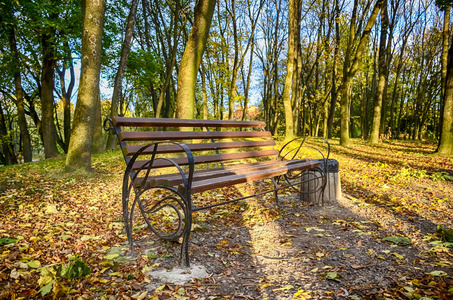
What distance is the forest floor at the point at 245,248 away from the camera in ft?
6.24

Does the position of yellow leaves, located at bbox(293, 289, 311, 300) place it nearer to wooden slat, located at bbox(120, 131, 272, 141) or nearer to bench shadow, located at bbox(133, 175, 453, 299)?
bench shadow, located at bbox(133, 175, 453, 299)

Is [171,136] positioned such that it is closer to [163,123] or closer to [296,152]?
[163,123]

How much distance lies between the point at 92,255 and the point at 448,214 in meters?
4.40

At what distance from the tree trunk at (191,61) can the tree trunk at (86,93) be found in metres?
1.81

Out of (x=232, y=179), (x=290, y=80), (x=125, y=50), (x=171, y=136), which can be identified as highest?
(x=125, y=50)

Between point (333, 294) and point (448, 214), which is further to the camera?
point (448, 214)

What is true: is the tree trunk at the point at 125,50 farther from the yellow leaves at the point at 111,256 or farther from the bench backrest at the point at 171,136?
the yellow leaves at the point at 111,256

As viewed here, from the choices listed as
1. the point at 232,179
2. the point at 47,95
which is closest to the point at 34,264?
the point at 232,179

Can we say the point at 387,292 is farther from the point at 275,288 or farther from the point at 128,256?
the point at 128,256

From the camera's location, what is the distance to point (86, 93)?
5.46m

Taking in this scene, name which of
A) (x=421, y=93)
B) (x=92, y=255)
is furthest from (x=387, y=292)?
(x=421, y=93)

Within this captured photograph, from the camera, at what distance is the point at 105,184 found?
198 inches

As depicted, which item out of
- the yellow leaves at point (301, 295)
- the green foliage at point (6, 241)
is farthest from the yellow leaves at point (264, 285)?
the green foliage at point (6, 241)

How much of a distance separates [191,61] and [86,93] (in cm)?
234
